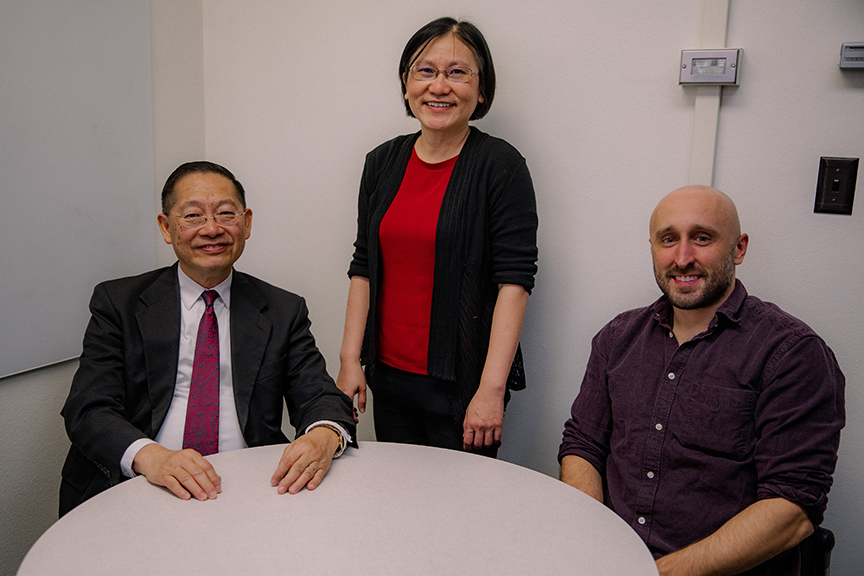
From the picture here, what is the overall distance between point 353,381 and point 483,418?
1.40ft

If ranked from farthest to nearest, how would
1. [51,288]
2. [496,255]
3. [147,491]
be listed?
[51,288]
[496,255]
[147,491]

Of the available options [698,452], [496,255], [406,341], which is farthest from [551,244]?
[698,452]

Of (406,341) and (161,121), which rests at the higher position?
(161,121)

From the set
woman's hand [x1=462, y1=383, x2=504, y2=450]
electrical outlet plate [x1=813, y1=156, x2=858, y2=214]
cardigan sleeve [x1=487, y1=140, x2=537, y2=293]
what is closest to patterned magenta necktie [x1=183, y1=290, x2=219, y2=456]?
woman's hand [x1=462, y1=383, x2=504, y2=450]

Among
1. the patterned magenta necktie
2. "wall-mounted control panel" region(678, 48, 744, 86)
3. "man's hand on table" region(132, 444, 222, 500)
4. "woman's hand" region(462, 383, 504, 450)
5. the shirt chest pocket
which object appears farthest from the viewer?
"wall-mounted control panel" region(678, 48, 744, 86)

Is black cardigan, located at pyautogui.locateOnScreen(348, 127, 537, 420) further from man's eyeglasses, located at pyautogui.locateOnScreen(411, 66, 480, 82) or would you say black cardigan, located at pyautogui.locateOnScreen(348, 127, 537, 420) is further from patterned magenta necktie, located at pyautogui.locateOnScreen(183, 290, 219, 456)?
patterned magenta necktie, located at pyautogui.locateOnScreen(183, 290, 219, 456)

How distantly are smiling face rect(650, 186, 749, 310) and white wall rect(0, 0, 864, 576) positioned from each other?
1.90ft

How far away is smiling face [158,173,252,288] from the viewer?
1698mm

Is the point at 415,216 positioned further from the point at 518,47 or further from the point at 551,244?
the point at 518,47

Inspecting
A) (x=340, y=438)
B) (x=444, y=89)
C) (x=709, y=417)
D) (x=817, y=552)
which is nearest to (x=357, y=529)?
(x=340, y=438)

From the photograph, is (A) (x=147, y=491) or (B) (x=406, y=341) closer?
(A) (x=147, y=491)

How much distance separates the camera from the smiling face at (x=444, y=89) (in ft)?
6.09

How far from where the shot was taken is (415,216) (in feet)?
6.27

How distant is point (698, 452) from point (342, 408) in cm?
85
